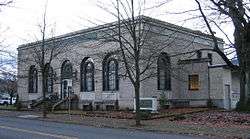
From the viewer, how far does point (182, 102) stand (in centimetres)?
4203

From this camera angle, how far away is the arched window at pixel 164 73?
39.2m

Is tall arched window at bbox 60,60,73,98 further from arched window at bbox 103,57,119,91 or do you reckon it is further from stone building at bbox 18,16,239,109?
arched window at bbox 103,57,119,91

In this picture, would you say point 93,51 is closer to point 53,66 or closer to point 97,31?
point 97,31

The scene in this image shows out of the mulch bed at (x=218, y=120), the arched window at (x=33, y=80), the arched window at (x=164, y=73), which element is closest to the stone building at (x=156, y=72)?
the arched window at (x=164, y=73)

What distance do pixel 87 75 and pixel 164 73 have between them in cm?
800

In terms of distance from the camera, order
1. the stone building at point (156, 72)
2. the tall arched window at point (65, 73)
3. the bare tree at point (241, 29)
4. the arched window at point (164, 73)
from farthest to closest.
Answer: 1. the tall arched window at point (65, 73)
2. the stone building at point (156, 72)
3. the arched window at point (164, 73)
4. the bare tree at point (241, 29)

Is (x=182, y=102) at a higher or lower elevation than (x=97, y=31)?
lower

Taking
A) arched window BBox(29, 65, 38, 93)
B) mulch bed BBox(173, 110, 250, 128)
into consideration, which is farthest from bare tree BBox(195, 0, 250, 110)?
arched window BBox(29, 65, 38, 93)

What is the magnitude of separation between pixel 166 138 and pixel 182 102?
930 inches

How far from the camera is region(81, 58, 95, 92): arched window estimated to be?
43.9 m

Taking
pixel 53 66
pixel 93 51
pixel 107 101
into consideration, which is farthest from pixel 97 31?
pixel 53 66

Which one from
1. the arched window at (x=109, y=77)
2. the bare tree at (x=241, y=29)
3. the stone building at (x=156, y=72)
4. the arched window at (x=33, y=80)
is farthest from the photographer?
the arched window at (x=33, y=80)

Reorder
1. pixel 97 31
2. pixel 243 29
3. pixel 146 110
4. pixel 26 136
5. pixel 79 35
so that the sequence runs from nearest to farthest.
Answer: pixel 26 136, pixel 243 29, pixel 146 110, pixel 97 31, pixel 79 35

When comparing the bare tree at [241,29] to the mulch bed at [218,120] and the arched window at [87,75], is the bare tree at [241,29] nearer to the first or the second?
the mulch bed at [218,120]
